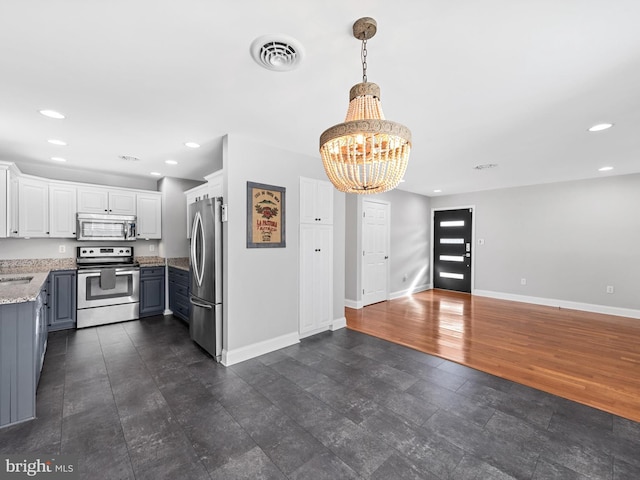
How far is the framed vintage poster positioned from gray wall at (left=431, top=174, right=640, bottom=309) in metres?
5.28

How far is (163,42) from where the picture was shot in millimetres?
1621

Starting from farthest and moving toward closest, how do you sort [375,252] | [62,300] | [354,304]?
[375,252], [354,304], [62,300]

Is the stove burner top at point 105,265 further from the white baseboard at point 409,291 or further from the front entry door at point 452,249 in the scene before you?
the front entry door at point 452,249

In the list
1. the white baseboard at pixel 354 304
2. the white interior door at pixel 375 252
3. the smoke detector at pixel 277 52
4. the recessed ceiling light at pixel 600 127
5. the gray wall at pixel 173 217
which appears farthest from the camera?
the white interior door at pixel 375 252

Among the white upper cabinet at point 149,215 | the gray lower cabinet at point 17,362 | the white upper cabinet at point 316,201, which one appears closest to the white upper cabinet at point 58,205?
the white upper cabinet at point 149,215

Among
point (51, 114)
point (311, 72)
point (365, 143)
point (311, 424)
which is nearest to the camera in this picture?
point (365, 143)

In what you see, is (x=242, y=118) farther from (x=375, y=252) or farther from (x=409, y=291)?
(x=409, y=291)

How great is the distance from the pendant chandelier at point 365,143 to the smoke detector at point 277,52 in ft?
1.22

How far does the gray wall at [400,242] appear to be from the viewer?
17.7 ft

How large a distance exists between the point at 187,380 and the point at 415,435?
6.78ft

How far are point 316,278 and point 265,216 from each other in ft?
3.82

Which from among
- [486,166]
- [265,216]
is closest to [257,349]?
[265,216]

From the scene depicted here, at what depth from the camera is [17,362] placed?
2.08 meters

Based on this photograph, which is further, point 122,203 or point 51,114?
point 122,203
